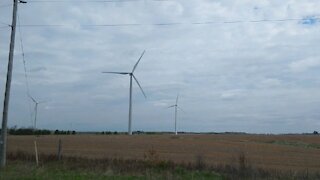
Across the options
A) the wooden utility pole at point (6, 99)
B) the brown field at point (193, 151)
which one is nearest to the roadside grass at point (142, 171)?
the wooden utility pole at point (6, 99)

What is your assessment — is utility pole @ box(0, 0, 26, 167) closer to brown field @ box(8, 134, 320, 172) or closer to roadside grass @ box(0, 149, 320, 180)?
roadside grass @ box(0, 149, 320, 180)

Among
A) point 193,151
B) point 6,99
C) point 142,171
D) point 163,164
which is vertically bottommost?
point 142,171

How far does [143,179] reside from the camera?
21.2 m

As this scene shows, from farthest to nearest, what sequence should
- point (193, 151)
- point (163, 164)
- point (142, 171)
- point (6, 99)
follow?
point (193, 151) < point (163, 164) < point (6, 99) < point (142, 171)

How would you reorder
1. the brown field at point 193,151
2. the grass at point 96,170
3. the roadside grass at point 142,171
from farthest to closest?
1. the brown field at point 193,151
2. the roadside grass at point 142,171
3. the grass at point 96,170

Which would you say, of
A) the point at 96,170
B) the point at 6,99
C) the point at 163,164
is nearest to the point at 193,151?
the point at 163,164

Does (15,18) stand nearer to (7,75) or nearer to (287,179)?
(7,75)

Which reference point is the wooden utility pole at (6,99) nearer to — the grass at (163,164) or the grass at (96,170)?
the grass at (96,170)

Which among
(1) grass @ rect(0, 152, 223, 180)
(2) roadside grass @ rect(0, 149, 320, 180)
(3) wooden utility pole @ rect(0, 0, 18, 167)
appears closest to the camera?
(1) grass @ rect(0, 152, 223, 180)

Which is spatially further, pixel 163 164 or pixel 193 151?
pixel 193 151

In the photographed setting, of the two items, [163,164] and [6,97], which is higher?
[6,97]

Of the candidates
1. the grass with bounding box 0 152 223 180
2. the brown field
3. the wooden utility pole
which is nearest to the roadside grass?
the grass with bounding box 0 152 223 180

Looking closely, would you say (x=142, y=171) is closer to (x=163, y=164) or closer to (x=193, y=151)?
(x=163, y=164)

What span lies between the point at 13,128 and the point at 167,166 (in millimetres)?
111184
